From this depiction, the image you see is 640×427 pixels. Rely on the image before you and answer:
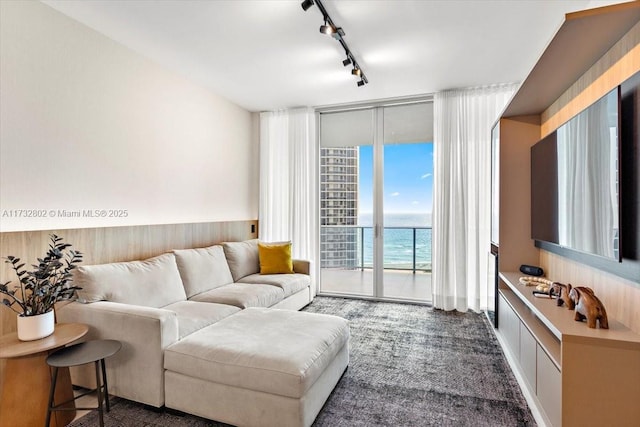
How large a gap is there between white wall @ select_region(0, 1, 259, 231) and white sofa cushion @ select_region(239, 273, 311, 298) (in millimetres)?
997

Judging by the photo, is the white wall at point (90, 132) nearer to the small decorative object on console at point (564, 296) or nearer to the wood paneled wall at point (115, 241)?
the wood paneled wall at point (115, 241)

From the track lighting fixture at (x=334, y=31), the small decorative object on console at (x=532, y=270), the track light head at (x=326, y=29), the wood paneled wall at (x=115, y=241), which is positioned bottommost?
the small decorative object on console at (x=532, y=270)

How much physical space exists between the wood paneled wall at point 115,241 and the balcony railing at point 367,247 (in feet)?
4.53

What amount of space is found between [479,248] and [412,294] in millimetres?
1148

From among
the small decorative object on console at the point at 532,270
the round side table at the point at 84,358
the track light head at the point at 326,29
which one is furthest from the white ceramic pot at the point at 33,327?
the small decorative object on console at the point at 532,270

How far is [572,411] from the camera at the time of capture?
1578 mm

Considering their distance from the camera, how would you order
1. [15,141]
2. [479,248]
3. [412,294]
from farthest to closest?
[412,294] < [479,248] < [15,141]

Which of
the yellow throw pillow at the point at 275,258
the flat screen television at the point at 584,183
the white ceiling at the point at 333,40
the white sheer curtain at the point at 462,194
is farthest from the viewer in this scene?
the yellow throw pillow at the point at 275,258

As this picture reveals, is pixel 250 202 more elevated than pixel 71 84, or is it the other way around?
pixel 71 84

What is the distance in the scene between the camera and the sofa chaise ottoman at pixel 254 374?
1.73 m

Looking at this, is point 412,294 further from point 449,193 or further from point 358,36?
point 358,36

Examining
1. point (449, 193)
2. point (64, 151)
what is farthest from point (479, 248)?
point (64, 151)

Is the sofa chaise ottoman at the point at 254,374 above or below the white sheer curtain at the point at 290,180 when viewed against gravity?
below

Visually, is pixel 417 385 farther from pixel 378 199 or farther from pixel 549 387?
pixel 378 199
